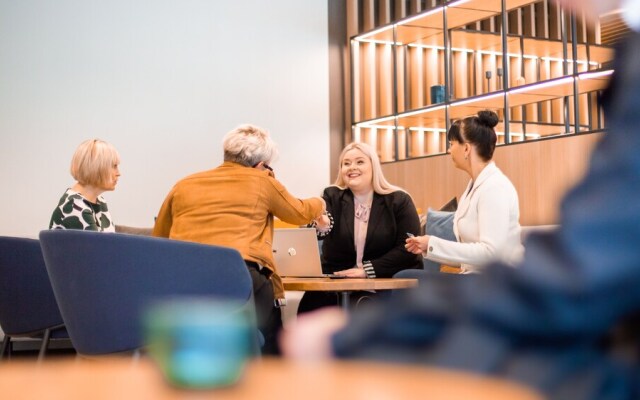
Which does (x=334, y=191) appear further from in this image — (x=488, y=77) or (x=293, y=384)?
(x=293, y=384)

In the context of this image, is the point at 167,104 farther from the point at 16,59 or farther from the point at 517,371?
the point at 517,371

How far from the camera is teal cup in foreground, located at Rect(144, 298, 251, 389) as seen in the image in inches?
26.0

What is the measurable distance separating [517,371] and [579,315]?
68 millimetres

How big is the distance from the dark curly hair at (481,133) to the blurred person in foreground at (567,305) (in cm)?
356

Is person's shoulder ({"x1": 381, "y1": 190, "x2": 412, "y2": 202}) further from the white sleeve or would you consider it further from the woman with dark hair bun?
the white sleeve

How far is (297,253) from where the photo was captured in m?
4.02

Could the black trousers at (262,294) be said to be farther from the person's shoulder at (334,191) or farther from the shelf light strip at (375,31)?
the shelf light strip at (375,31)

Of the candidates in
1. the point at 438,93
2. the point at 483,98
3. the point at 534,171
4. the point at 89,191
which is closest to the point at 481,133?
the point at 534,171

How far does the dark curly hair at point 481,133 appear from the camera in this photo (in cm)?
423

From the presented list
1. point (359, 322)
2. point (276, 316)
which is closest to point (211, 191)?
point (276, 316)

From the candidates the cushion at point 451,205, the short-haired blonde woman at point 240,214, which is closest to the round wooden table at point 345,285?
the short-haired blonde woman at point 240,214

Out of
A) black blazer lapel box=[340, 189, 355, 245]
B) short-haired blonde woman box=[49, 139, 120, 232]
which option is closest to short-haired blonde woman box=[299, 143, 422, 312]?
black blazer lapel box=[340, 189, 355, 245]

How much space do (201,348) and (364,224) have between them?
3908 mm

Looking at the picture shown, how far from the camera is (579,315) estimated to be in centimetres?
60
